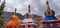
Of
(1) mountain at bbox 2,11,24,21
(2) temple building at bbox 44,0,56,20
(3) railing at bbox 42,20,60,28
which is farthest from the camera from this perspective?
(1) mountain at bbox 2,11,24,21

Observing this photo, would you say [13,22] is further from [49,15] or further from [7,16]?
[49,15]

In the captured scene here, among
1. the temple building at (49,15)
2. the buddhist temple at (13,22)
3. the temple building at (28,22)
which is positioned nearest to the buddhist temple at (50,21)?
the temple building at (49,15)

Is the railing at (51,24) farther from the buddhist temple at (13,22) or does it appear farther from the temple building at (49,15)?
the buddhist temple at (13,22)

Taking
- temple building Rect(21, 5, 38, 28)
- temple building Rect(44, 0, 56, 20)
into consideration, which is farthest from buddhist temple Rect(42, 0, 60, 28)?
temple building Rect(21, 5, 38, 28)

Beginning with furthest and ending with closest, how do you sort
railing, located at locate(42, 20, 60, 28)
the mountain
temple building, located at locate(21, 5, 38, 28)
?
the mountain
temple building, located at locate(21, 5, 38, 28)
railing, located at locate(42, 20, 60, 28)

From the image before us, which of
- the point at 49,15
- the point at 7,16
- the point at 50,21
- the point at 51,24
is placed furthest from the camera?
the point at 7,16

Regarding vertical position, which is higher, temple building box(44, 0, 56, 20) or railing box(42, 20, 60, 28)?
temple building box(44, 0, 56, 20)

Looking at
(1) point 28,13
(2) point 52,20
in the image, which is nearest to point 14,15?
(1) point 28,13

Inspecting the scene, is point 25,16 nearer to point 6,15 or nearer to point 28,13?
point 28,13

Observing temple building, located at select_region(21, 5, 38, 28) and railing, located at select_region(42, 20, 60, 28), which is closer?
railing, located at select_region(42, 20, 60, 28)

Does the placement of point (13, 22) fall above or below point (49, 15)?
below

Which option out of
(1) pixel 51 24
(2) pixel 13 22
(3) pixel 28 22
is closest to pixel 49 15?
(1) pixel 51 24

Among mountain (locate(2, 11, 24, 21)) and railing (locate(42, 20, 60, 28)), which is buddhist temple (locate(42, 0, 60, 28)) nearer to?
railing (locate(42, 20, 60, 28))

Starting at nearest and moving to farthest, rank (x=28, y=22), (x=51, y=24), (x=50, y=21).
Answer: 1. (x=51, y=24)
2. (x=50, y=21)
3. (x=28, y=22)
